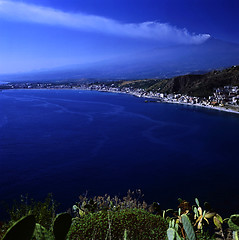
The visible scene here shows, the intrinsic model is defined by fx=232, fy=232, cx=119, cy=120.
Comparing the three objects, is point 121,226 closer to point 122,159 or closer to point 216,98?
point 122,159

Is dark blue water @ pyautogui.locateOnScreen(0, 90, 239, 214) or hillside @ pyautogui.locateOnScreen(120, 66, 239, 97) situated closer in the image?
dark blue water @ pyautogui.locateOnScreen(0, 90, 239, 214)

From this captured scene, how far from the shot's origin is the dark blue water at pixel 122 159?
1520cm

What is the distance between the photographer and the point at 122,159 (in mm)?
21219

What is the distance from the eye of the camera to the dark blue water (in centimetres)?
1520

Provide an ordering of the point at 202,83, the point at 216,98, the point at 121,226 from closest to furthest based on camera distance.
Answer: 1. the point at 121,226
2. the point at 216,98
3. the point at 202,83

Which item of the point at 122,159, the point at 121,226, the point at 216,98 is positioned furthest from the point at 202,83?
the point at 121,226

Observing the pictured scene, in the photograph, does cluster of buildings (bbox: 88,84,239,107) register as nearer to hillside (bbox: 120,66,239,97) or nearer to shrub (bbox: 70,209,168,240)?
hillside (bbox: 120,66,239,97)

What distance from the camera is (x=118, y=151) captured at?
76.8ft

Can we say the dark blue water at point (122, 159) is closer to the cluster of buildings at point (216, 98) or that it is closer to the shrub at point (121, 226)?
the shrub at point (121, 226)

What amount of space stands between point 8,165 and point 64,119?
67.3 ft

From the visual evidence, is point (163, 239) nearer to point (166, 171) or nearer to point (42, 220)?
point (42, 220)

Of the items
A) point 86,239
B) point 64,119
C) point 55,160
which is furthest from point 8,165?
point 64,119

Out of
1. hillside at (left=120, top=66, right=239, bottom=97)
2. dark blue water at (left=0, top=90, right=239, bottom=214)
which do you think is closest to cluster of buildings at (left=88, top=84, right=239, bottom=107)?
hillside at (left=120, top=66, right=239, bottom=97)

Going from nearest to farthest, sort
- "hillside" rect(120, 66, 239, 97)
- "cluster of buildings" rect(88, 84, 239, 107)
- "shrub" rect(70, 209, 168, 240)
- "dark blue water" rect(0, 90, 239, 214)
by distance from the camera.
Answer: "shrub" rect(70, 209, 168, 240), "dark blue water" rect(0, 90, 239, 214), "cluster of buildings" rect(88, 84, 239, 107), "hillside" rect(120, 66, 239, 97)
